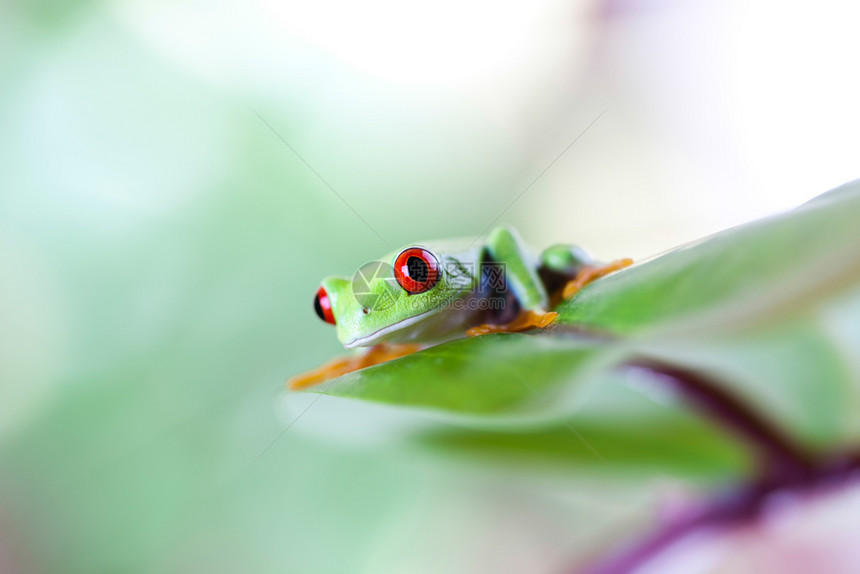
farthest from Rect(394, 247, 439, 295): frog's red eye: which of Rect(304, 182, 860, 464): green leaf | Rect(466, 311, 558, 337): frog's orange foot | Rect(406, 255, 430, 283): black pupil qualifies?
Rect(304, 182, 860, 464): green leaf

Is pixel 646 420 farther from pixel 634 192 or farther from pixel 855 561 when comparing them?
pixel 634 192

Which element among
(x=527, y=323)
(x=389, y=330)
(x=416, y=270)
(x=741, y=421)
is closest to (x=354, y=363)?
(x=389, y=330)

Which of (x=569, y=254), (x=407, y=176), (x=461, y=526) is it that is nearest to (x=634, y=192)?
(x=407, y=176)

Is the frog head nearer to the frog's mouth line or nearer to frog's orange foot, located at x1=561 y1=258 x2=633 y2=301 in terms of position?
the frog's mouth line

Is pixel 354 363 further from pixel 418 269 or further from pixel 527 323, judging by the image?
pixel 527 323

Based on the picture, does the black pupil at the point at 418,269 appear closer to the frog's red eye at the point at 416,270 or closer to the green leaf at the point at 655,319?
the frog's red eye at the point at 416,270

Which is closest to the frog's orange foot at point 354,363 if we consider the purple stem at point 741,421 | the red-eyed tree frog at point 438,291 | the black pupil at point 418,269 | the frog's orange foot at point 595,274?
the red-eyed tree frog at point 438,291
